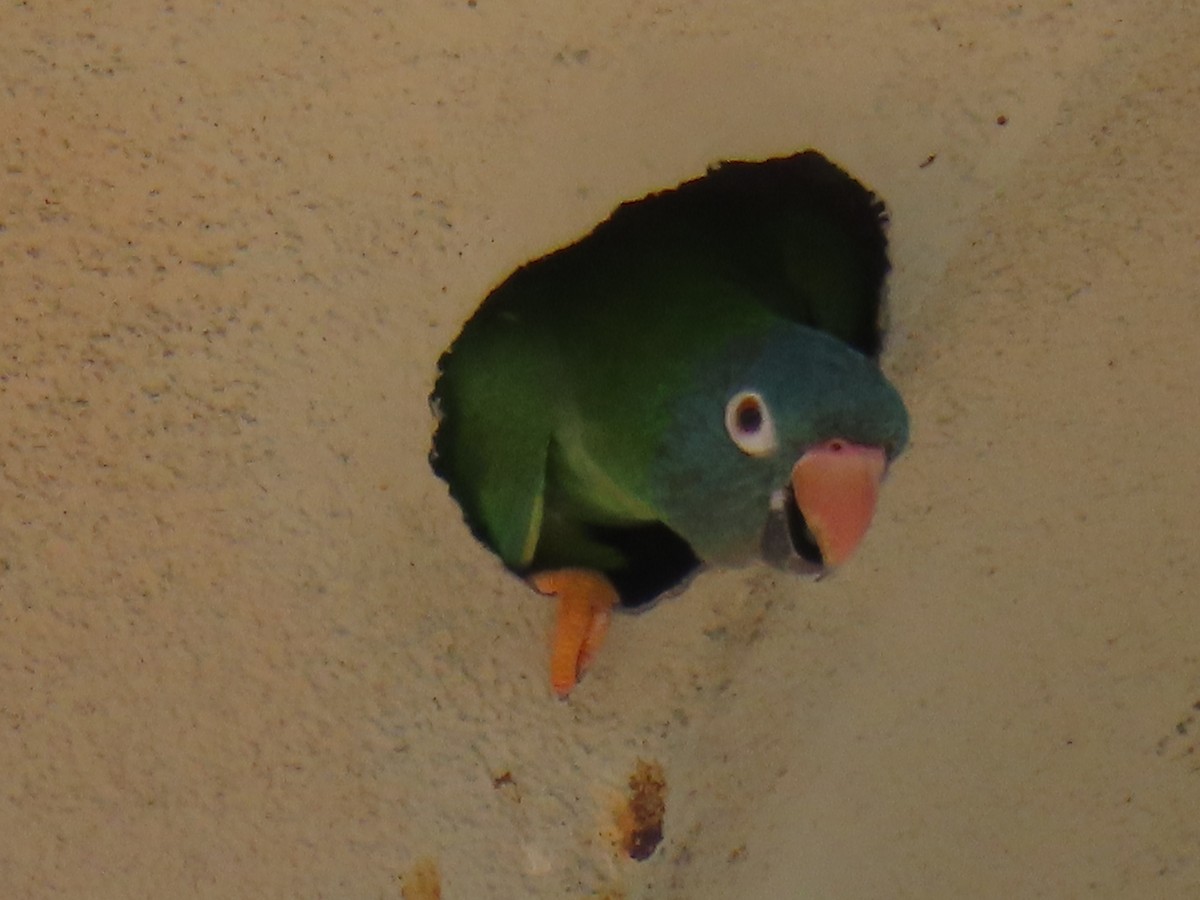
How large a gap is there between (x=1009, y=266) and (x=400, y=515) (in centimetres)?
57

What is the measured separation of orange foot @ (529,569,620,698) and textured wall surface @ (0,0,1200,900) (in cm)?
3

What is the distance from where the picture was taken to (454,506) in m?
1.11

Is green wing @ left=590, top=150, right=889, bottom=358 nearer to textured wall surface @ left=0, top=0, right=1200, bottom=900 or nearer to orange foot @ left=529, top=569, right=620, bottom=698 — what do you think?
textured wall surface @ left=0, top=0, right=1200, bottom=900

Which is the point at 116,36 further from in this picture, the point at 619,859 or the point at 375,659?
the point at 619,859

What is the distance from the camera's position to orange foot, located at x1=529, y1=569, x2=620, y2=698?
3.74 ft

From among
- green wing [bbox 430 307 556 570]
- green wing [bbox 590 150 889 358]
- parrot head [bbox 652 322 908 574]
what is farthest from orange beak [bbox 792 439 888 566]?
green wing [bbox 430 307 556 570]

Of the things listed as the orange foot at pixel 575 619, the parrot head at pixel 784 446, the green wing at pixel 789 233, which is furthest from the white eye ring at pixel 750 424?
the orange foot at pixel 575 619

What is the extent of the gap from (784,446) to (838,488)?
47 millimetres

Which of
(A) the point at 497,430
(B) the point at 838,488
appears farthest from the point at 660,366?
(A) the point at 497,430

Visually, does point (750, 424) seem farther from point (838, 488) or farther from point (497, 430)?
point (497, 430)

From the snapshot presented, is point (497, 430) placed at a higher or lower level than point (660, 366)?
lower

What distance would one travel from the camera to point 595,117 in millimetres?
968

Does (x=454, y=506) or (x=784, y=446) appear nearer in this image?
(x=784, y=446)

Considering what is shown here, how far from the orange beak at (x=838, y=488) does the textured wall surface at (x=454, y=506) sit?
273 millimetres
